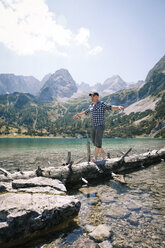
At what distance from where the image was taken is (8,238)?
4.18 metres

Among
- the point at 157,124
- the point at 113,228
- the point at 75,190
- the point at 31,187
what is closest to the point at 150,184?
the point at 75,190

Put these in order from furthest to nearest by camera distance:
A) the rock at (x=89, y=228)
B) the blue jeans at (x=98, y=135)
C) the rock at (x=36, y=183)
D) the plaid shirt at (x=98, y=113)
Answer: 1. the plaid shirt at (x=98, y=113)
2. the blue jeans at (x=98, y=135)
3. the rock at (x=36, y=183)
4. the rock at (x=89, y=228)

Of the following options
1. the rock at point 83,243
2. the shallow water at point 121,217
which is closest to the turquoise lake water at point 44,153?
the shallow water at point 121,217

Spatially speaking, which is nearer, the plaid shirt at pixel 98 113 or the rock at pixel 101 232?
the rock at pixel 101 232

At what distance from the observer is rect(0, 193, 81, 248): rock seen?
4273mm

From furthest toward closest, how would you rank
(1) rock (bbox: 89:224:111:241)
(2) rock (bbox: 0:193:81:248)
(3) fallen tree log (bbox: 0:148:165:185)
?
(3) fallen tree log (bbox: 0:148:165:185), (1) rock (bbox: 89:224:111:241), (2) rock (bbox: 0:193:81:248)

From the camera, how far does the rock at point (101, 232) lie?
184 inches

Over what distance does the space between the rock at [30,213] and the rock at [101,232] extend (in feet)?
3.04

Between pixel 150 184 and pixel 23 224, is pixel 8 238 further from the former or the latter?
pixel 150 184

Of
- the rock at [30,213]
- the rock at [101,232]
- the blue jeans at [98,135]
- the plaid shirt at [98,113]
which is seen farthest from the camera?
the plaid shirt at [98,113]

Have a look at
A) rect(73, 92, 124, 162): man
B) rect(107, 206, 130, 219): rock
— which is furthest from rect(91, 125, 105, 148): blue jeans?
rect(107, 206, 130, 219): rock

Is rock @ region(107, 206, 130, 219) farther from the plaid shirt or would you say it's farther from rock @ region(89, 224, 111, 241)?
the plaid shirt

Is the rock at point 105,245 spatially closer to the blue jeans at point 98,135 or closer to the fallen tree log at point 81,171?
the fallen tree log at point 81,171

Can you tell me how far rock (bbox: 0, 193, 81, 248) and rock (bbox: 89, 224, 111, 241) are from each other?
36.5 inches
